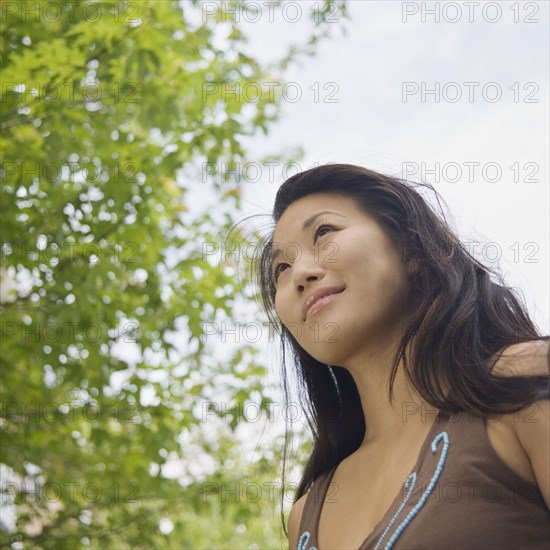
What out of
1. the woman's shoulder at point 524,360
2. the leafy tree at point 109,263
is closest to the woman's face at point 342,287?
the woman's shoulder at point 524,360

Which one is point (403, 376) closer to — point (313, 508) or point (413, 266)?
point (413, 266)

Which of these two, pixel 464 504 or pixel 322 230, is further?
pixel 322 230

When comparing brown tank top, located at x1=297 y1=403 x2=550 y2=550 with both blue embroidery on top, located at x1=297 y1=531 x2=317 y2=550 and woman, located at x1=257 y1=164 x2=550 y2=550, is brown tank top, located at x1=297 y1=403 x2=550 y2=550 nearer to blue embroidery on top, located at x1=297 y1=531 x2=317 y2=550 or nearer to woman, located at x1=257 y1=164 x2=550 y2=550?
woman, located at x1=257 y1=164 x2=550 y2=550

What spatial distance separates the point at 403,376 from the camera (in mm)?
1594

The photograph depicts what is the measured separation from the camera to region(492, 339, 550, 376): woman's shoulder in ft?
4.44

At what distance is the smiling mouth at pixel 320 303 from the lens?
5.19ft

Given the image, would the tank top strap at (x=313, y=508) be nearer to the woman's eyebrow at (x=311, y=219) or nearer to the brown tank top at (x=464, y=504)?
the brown tank top at (x=464, y=504)

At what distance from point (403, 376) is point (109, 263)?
1.85 m

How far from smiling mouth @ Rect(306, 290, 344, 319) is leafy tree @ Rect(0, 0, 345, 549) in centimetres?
161

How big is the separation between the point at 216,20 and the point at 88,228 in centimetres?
122

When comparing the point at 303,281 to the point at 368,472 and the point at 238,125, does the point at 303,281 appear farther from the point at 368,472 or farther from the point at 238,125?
the point at 238,125

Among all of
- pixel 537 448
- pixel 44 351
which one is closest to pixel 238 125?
pixel 44 351

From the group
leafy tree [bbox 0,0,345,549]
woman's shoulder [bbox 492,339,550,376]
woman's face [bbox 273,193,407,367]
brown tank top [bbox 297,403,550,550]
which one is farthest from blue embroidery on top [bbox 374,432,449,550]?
leafy tree [bbox 0,0,345,549]

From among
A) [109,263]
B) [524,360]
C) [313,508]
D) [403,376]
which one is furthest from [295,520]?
[109,263]
